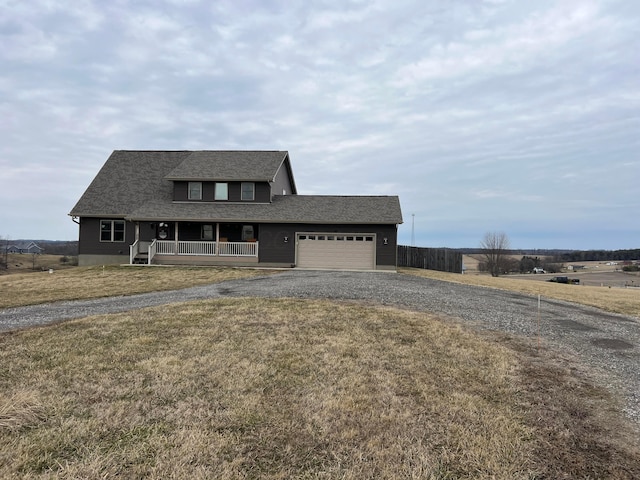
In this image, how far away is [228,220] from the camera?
2138 centimetres

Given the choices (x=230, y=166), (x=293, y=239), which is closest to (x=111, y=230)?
(x=230, y=166)

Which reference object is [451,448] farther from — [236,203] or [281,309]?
[236,203]

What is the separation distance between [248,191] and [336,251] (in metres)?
6.79

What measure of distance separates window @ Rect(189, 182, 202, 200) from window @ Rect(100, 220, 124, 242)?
4.52 meters

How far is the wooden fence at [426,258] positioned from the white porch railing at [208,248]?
1161cm

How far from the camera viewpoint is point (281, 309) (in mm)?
8781

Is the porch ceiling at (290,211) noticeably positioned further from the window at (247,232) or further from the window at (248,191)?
the window at (247,232)

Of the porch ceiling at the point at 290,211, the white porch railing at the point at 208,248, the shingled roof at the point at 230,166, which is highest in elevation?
the shingled roof at the point at 230,166

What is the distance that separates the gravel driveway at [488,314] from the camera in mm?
6148

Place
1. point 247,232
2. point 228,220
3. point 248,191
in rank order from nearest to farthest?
point 228,220 → point 247,232 → point 248,191

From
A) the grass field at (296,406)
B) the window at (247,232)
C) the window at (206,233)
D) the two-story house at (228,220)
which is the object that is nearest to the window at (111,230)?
the two-story house at (228,220)

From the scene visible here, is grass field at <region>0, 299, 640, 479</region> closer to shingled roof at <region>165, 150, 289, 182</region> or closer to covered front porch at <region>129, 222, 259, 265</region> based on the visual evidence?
→ covered front porch at <region>129, 222, 259, 265</region>

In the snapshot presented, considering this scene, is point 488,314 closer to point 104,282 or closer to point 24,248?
point 104,282

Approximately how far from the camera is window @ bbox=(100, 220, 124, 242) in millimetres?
23266
